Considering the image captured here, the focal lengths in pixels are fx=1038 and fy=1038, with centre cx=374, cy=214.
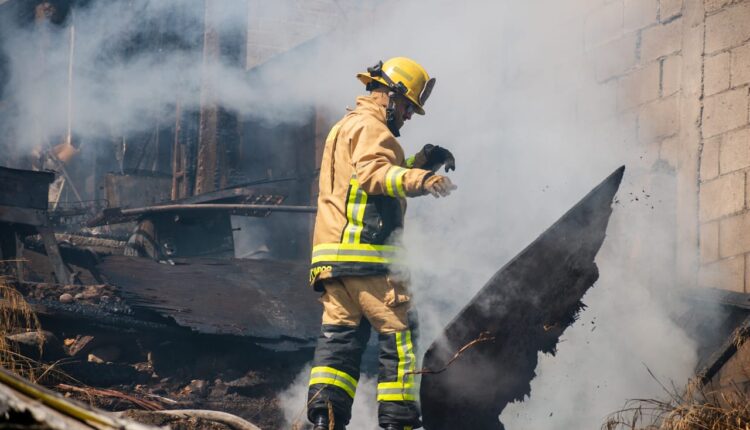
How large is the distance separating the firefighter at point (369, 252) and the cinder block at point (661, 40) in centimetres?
199

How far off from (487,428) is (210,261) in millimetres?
3566

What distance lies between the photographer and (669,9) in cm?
629

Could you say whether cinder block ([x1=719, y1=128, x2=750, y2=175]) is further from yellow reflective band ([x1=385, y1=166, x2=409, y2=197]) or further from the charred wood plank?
the charred wood plank

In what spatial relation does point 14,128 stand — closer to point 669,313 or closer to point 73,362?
point 73,362

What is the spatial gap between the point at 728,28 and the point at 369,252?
8.45 ft

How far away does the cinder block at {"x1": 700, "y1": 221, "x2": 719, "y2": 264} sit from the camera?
18.8ft

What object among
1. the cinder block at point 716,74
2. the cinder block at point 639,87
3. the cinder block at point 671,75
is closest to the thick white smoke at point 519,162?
the cinder block at point 639,87

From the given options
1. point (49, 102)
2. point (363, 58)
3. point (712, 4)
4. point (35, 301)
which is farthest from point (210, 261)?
point (49, 102)

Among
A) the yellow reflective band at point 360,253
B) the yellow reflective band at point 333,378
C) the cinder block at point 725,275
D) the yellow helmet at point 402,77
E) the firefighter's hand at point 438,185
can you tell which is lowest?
the yellow reflective band at point 333,378

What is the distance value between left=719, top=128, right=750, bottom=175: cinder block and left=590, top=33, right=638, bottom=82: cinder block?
3.42 ft

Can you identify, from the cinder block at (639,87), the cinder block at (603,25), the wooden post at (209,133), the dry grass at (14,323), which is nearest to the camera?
the dry grass at (14,323)

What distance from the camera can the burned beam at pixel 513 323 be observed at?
182 inches

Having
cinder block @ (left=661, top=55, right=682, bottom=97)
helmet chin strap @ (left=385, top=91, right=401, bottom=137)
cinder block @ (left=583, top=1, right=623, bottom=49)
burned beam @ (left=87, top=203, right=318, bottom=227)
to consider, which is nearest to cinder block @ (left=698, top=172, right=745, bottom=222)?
cinder block @ (left=661, top=55, right=682, bottom=97)

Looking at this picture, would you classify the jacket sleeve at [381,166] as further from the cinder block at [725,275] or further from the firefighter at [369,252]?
the cinder block at [725,275]
